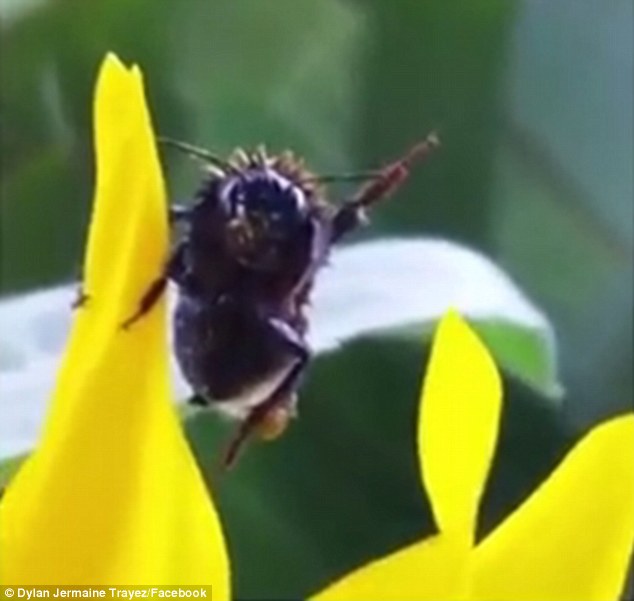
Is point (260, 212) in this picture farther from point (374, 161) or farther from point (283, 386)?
point (374, 161)

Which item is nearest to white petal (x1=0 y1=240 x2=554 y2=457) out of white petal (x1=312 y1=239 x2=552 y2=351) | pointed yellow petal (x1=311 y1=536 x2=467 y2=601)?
white petal (x1=312 y1=239 x2=552 y2=351)

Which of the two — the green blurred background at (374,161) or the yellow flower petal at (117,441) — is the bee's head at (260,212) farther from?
the green blurred background at (374,161)

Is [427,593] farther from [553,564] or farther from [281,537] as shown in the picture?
[281,537]

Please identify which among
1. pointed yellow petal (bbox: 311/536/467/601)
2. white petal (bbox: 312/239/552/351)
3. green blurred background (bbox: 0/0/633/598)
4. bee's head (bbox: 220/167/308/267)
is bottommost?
pointed yellow petal (bbox: 311/536/467/601)

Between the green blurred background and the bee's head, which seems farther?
the green blurred background

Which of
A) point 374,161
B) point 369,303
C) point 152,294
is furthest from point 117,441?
point 374,161

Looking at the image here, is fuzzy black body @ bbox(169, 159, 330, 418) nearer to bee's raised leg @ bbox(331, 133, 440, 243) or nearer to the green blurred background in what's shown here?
bee's raised leg @ bbox(331, 133, 440, 243)

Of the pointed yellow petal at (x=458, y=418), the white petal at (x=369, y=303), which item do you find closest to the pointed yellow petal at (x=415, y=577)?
the pointed yellow petal at (x=458, y=418)
